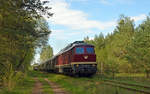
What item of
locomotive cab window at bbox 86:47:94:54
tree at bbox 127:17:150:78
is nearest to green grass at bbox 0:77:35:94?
locomotive cab window at bbox 86:47:94:54

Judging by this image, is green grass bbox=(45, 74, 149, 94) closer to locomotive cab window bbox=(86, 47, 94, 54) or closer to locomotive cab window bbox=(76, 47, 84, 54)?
locomotive cab window bbox=(76, 47, 84, 54)

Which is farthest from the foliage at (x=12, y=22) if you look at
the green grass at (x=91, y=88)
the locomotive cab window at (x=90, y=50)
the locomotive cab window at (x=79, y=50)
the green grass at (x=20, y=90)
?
the locomotive cab window at (x=90, y=50)

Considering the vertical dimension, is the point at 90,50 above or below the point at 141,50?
below

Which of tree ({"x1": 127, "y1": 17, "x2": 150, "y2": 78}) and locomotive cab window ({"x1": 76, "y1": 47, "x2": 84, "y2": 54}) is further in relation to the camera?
tree ({"x1": 127, "y1": 17, "x2": 150, "y2": 78})

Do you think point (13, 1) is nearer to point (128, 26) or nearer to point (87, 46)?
point (87, 46)

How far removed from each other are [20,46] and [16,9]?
6148mm

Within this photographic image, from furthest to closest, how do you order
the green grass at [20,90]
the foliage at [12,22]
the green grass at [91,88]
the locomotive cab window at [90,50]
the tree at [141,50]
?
the tree at [141,50], the locomotive cab window at [90,50], the green grass at [91,88], the foliage at [12,22], the green grass at [20,90]

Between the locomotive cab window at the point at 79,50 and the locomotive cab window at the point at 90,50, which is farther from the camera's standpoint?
the locomotive cab window at the point at 90,50

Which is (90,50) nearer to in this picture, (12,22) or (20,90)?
(20,90)

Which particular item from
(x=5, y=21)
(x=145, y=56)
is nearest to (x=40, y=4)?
(x=5, y=21)

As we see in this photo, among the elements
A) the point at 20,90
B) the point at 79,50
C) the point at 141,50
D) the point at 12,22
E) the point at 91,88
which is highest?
the point at 12,22

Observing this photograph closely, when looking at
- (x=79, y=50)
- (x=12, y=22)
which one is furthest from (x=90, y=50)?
(x=12, y=22)

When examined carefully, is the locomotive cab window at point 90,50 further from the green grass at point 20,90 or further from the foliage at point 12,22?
the foliage at point 12,22

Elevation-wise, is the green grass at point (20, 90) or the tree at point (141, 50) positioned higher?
the tree at point (141, 50)
